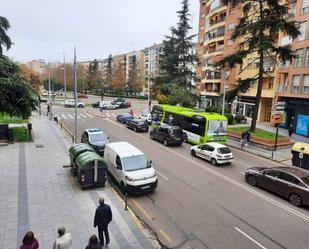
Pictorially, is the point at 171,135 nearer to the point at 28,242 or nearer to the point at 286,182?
the point at 286,182

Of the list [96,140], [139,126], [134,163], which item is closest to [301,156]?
[134,163]

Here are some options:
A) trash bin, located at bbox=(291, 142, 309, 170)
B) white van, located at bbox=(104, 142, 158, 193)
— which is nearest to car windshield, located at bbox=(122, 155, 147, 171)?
white van, located at bbox=(104, 142, 158, 193)

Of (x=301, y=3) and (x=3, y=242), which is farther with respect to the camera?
(x=301, y=3)

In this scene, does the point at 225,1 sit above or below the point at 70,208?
above

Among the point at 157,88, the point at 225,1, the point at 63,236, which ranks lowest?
the point at 63,236

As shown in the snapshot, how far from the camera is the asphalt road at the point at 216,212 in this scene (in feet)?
30.2

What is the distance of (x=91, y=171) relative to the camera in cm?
1267

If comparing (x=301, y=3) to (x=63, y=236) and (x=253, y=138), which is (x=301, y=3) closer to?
(x=253, y=138)

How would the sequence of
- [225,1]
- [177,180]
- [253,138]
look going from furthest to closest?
[225,1], [253,138], [177,180]

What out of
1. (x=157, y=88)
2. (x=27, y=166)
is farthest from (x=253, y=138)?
(x=157, y=88)

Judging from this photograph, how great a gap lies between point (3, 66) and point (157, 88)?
34656 millimetres

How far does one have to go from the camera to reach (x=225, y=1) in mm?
27000

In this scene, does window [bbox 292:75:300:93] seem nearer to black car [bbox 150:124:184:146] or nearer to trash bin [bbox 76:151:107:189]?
black car [bbox 150:124:184:146]

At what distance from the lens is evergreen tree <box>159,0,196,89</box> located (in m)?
45.1
